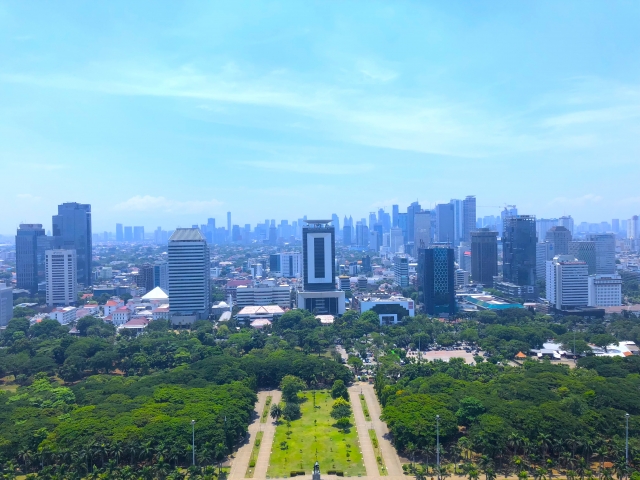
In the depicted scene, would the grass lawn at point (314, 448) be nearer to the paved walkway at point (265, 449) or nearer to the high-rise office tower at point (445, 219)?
the paved walkway at point (265, 449)

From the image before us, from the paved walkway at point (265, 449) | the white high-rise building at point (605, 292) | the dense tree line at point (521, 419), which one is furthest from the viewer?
the white high-rise building at point (605, 292)

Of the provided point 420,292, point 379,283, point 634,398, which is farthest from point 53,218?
point 634,398

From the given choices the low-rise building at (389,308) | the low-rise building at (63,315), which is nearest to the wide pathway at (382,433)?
the low-rise building at (389,308)

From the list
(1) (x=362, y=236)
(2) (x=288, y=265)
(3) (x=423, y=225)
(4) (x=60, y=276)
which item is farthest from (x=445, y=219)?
(4) (x=60, y=276)

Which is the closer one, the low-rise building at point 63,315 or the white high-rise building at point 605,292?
the low-rise building at point 63,315

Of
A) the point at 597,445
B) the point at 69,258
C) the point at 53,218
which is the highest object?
the point at 53,218

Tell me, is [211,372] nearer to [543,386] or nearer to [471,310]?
[543,386]

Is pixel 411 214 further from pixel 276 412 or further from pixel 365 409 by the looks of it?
pixel 276 412

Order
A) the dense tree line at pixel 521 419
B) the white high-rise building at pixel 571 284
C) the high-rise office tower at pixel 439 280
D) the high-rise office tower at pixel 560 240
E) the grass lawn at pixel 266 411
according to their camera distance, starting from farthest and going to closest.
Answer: the high-rise office tower at pixel 560 240 → the high-rise office tower at pixel 439 280 → the white high-rise building at pixel 571 284 → the grass lawn at pixel 266 411 → the dense tree line at pixel 521 419
